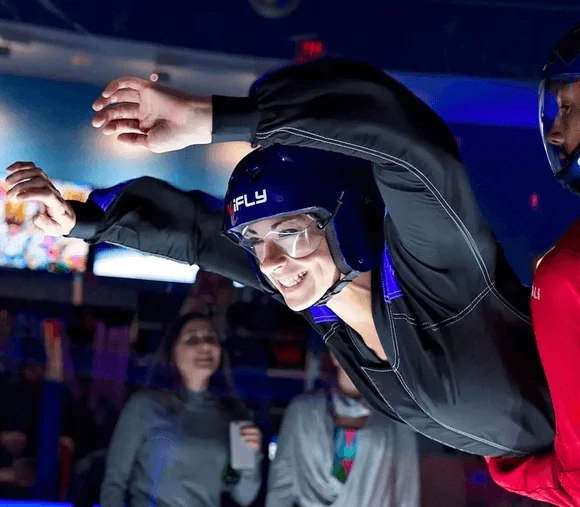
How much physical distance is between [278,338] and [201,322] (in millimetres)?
671

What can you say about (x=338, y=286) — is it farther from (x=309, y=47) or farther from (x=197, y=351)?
(x=309, y=47)

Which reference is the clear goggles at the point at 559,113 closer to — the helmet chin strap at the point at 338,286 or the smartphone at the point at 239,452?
the helmet chin strap at the point at 338,286

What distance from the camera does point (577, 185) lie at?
5.02 feet

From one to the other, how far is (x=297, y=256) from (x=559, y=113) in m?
0.61

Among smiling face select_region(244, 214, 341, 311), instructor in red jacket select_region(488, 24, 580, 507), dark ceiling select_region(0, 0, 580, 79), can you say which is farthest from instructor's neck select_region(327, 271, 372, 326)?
dark ceiling select_region(0, 0, 580, 79)

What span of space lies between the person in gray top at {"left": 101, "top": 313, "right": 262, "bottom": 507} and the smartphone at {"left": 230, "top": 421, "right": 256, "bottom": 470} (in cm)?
2

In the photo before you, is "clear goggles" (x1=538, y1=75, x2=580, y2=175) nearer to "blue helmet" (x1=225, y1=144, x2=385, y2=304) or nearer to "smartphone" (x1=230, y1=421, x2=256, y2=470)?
"blue helmet" (x1=225, y1=144, x2=385, y2=304)

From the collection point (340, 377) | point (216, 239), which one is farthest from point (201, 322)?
point (216, 239)

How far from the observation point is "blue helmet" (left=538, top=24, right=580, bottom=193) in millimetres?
1528

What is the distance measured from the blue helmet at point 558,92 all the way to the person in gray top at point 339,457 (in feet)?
5.65

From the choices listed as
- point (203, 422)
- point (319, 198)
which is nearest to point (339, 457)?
point (203, 422)

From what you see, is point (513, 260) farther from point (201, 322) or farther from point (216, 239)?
point (216, 239)

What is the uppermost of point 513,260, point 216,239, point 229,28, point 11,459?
point 229,28

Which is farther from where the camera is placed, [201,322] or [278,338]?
[278,338]
